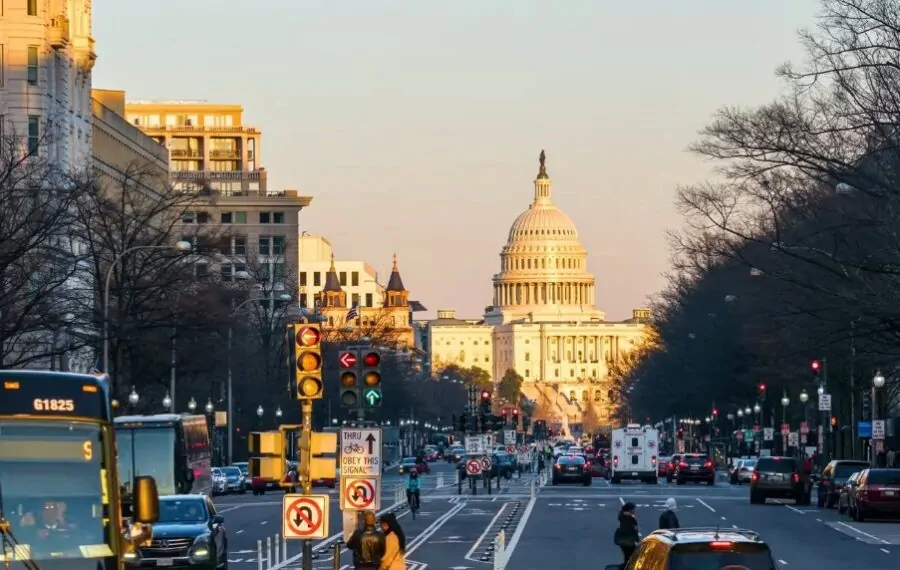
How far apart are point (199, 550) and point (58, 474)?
45.7 ft

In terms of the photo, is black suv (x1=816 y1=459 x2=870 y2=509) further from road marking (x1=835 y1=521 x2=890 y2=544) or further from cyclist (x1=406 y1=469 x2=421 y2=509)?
cyclist (x1=406 y1=469 x2=421 y2=509)

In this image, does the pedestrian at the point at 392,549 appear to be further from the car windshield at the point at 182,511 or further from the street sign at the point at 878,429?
the street sign at the point at 878,429

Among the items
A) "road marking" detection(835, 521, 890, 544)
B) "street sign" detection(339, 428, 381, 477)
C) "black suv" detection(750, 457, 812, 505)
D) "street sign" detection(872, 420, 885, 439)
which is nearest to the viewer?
"street sign" detection(339, 428, 381, 477)

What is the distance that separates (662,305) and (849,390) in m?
50.0

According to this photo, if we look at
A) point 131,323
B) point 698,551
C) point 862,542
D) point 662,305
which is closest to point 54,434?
point 698,551

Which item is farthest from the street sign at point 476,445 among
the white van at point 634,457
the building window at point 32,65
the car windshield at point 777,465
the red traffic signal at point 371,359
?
the red traffic signal at point 371,359

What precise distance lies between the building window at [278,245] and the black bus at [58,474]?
161 metres

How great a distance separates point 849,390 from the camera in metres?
90.7

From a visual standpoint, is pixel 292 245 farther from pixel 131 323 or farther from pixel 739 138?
pixel 739 138

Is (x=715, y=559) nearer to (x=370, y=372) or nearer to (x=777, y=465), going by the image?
(x=370, y=372)

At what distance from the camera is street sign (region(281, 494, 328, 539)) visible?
2516cm

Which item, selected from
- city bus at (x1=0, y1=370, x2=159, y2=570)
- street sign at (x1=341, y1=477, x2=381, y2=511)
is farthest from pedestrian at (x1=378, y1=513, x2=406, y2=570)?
city bus at (x1=0, y1=370, x2=159, y2=570)

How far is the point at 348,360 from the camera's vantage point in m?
31.0

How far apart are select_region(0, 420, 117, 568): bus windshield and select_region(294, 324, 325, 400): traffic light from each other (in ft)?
20.6
